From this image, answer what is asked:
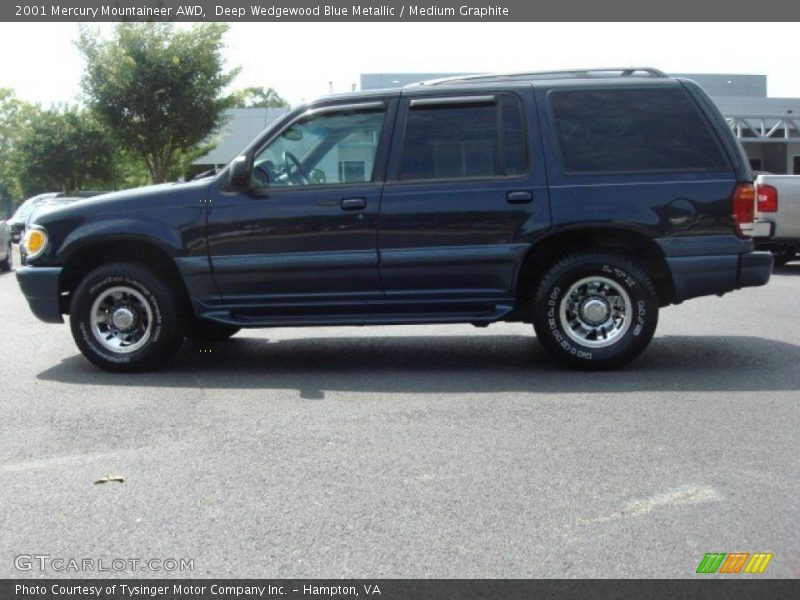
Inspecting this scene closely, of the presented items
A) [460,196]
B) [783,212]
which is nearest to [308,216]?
[460,196]

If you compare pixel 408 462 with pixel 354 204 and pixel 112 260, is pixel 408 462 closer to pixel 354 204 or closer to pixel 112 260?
pixel 354 204

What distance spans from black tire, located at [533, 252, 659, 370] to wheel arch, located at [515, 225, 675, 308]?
0.15m

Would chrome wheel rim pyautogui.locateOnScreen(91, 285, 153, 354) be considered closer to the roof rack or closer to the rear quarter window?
the roof rack

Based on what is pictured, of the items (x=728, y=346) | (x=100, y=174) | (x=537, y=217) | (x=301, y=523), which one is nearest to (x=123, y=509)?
(x=301, y=523)

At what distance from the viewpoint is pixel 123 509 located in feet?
14.7

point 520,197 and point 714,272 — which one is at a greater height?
point 520,197

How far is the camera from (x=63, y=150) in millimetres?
46188

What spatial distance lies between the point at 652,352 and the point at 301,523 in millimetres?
4666

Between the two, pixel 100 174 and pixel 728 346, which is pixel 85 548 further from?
pixel 100 174

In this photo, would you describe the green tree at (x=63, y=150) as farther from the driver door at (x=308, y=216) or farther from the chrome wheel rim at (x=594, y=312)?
the chrome wheel rim at (x=594, y=312)

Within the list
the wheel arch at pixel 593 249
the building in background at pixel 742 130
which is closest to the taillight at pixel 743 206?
the wheel arch at pixel 593 249

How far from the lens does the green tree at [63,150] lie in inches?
1811

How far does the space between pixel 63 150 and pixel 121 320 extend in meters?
41.2

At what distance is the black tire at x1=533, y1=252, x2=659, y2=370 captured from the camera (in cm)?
725
